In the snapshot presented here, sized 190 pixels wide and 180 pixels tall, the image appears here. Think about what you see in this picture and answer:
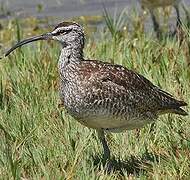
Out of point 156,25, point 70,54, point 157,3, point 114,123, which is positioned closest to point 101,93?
point 114,123

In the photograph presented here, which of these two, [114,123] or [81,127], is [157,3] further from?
[114,123]

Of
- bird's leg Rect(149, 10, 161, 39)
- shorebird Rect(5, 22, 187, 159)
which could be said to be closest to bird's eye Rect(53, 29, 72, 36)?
shorebird Rect(5, 22, 187, 159)

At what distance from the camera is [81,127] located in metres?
6.62

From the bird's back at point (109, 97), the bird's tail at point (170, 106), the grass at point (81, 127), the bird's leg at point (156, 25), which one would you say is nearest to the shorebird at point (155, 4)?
the bird's leg at point (156, 25)

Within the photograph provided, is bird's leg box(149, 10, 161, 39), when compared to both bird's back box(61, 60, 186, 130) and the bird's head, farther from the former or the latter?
the bird's head

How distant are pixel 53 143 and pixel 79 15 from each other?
5.12 meters

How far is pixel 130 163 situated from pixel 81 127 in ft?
2.16

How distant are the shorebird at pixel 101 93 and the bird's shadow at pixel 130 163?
92 mm

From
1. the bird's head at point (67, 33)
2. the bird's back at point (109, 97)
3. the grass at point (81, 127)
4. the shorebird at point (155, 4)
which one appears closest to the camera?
the grass at point (81, 127)

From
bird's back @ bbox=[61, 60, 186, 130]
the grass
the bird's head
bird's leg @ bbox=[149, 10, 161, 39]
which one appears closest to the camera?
the grass

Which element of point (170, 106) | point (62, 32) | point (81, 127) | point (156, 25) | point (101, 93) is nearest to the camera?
point (101, 93)

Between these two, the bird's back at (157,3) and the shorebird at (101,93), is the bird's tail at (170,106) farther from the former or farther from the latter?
the bird's back at (157,3)

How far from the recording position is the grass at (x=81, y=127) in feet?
18.7

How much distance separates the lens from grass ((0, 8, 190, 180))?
5.71 metres
